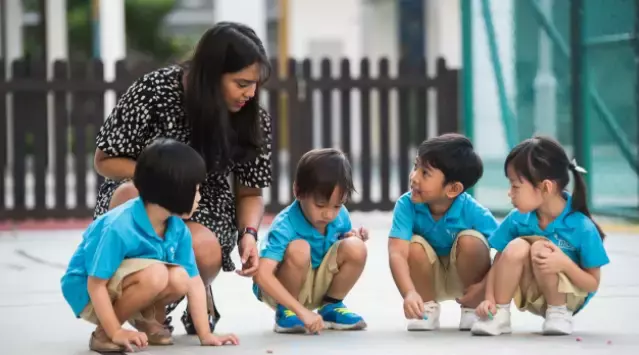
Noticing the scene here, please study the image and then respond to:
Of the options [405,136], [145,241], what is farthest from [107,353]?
[405,136]

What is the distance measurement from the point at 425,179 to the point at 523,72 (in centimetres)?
611

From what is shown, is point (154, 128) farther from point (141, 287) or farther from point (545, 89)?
point (545, 89)

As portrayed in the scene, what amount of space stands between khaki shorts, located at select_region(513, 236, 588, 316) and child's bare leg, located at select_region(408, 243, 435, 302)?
35cm

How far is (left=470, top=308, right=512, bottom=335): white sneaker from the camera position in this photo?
4.91 metres

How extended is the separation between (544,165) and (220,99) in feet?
4.01

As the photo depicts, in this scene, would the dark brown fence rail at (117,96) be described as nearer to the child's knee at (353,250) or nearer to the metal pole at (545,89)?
the metal pole at (545,89)

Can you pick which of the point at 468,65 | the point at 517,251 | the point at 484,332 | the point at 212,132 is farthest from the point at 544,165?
the point at 468,65

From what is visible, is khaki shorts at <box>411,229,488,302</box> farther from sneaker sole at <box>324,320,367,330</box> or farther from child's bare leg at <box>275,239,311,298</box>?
child's bare leg at <box>275,239,311,298</box>

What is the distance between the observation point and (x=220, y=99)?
4.95m

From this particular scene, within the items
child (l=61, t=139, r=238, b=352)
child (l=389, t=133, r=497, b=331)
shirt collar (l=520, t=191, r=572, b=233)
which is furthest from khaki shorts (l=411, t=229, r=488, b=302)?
child (l=61, t=139, r=238, b=352)

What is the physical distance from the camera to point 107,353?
4559mm

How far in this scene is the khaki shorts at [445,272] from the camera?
5.14 metres

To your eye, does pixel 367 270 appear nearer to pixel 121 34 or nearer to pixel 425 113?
pixel 425 113

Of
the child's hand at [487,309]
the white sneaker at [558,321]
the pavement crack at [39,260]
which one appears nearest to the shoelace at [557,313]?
the white sneaker at [558,321]
